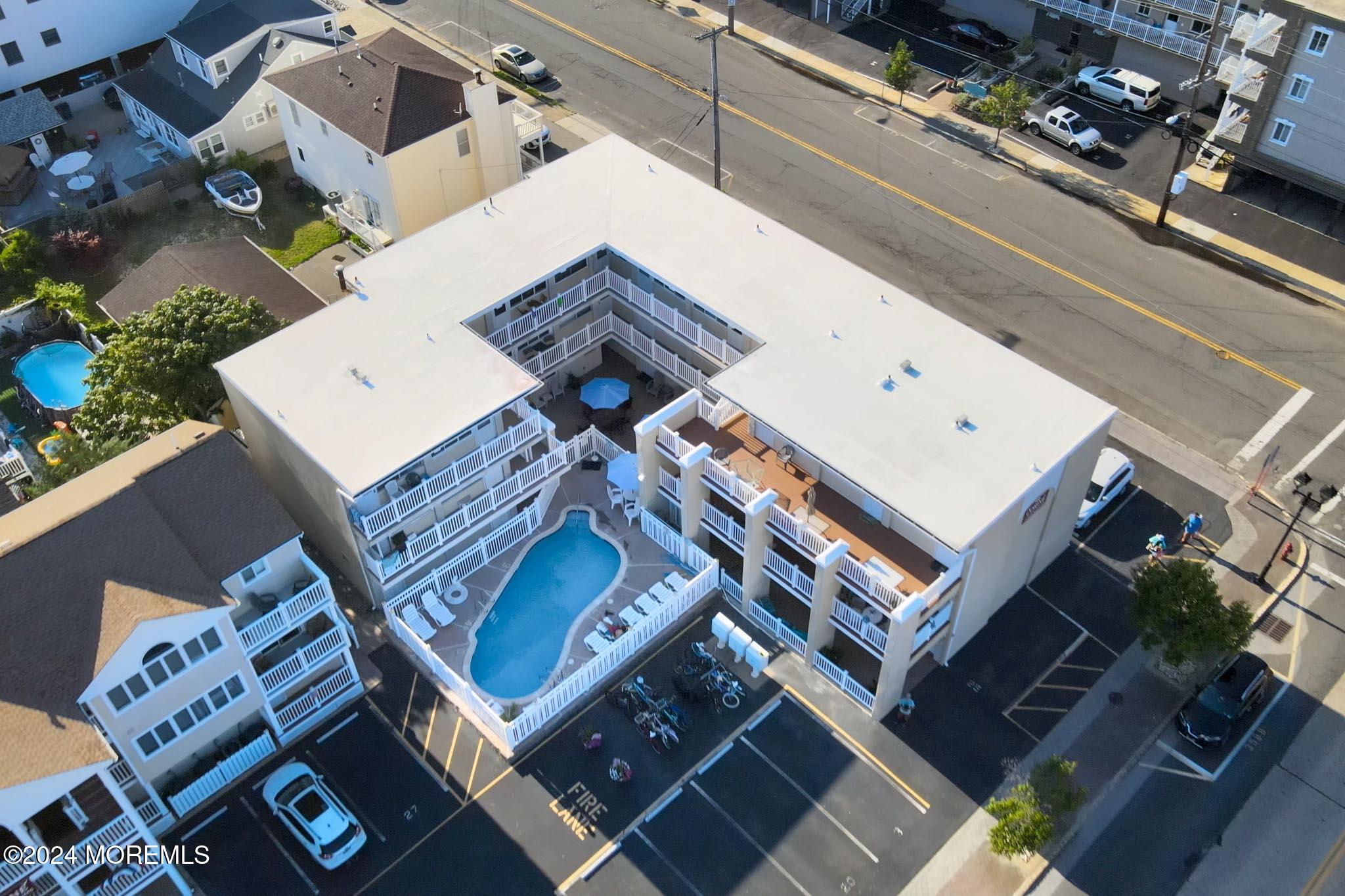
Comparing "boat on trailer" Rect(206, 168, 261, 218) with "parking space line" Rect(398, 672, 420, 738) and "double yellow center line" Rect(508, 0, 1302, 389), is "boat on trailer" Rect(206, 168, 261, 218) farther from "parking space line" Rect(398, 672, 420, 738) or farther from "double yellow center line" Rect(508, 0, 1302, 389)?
"parking space line" Rect(398, 672, 420, 738)

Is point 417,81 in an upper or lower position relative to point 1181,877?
upper

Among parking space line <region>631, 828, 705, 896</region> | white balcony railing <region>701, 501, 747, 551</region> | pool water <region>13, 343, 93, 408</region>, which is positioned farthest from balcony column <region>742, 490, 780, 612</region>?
pool water <region>13, 343, 93, 408</region>

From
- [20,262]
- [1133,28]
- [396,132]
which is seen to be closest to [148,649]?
[396,132]

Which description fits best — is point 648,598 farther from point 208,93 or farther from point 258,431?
point 208,93

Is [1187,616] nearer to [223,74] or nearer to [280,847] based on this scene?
[280,847]

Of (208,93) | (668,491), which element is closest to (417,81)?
(208,93)

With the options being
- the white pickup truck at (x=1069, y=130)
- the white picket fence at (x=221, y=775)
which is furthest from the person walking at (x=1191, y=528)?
the white picket fence at (x=221, y=775)
